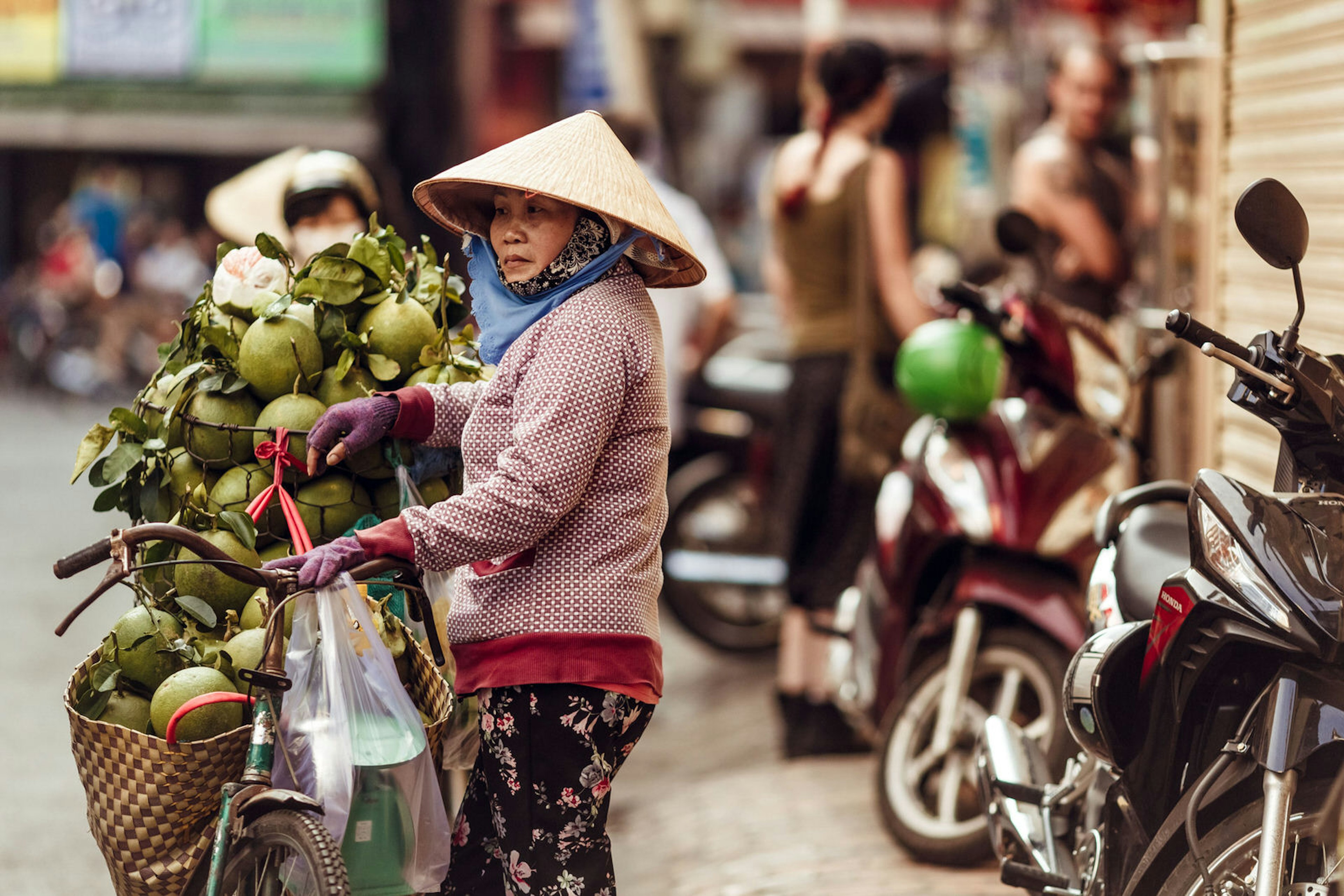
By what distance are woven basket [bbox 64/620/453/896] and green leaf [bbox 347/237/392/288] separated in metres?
1.05

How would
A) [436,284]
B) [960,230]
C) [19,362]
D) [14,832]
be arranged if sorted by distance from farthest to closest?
[19,362] → [960,230] → [14,832] → [436,284]

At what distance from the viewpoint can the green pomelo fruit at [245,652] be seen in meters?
2.96

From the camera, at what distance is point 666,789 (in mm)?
5730

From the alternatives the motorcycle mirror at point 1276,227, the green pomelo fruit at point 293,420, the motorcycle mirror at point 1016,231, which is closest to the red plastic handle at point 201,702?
the green pomelo fruit at point 293,420

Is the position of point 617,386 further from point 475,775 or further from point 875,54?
point 875,54

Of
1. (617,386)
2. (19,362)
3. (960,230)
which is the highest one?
(617,386)

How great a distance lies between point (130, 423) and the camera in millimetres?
3279

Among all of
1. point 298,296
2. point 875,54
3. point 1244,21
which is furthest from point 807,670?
point 298,296

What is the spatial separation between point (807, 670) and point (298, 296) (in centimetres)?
305

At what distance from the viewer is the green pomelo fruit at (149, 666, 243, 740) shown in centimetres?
285

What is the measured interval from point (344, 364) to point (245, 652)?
0.64m

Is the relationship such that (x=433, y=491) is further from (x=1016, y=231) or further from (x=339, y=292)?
(x=1016, y=231)

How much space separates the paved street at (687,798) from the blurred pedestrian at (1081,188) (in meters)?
1.92

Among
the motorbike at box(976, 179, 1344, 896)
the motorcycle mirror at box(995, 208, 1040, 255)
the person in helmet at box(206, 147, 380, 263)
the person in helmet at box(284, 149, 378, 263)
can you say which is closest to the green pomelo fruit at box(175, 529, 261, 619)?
the motorbike at box(976, 179, 1344, 896)
